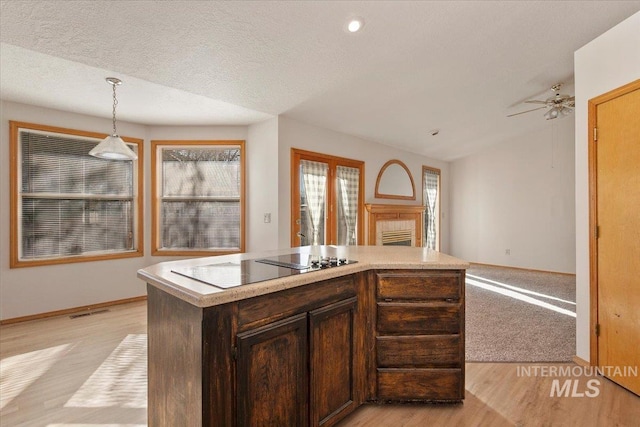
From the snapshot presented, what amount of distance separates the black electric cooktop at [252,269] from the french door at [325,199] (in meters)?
2.32

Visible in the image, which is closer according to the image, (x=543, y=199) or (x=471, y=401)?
(x=471, y=401)

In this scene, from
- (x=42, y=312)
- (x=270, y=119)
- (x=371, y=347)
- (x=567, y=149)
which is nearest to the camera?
(x=371, y=347)

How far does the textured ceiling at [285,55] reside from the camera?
7.49ft

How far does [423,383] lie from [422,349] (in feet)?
0.71

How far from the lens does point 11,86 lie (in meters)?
3.15

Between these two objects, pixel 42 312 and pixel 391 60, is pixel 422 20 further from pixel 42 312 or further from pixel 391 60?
pixel 42 312

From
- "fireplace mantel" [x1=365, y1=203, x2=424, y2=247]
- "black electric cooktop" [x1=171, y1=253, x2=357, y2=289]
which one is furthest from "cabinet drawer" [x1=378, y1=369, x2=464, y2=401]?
"fireplace mantel" [x1=365, y1=203, x2=424, y2=247]

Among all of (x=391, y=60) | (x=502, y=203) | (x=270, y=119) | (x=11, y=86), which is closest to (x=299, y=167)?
(x=270, y=119)

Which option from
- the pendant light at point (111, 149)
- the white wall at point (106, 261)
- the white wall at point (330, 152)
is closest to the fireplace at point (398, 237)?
Result: the white wall at point (330, 152)

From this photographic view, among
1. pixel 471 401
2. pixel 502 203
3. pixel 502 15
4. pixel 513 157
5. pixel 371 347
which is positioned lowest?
pixel 471 401

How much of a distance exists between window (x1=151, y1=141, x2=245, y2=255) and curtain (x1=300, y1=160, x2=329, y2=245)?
965mm

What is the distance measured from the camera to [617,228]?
2.39 m

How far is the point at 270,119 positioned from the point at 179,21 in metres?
1.96

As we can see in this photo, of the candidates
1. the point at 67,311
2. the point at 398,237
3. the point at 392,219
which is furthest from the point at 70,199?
the point at 398,237
